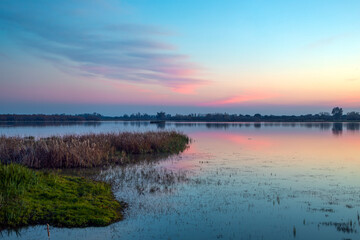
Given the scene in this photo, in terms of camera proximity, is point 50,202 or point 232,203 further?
point 232,203

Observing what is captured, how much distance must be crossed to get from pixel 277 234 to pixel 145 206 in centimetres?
457

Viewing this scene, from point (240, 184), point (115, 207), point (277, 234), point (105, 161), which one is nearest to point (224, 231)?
point (277, 234)

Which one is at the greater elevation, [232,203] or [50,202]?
[50,202]

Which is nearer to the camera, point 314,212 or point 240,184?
point 314,212

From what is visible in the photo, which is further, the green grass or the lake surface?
the green grass

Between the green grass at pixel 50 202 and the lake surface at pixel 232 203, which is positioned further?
the green grass at pixel 50 202

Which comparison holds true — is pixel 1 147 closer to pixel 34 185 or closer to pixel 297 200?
Result: pixel 34 185

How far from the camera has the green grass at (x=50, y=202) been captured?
8.63 m

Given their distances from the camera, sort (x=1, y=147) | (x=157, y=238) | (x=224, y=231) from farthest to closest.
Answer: (x=1, y=147) < (x=224, y=231) < (x=157, y=238)

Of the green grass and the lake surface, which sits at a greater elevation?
the green grass

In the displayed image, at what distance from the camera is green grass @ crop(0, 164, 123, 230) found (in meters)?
8.63

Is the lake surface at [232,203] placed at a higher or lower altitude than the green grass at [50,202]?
lower

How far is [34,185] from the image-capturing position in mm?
10992

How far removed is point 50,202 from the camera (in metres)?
9.77
